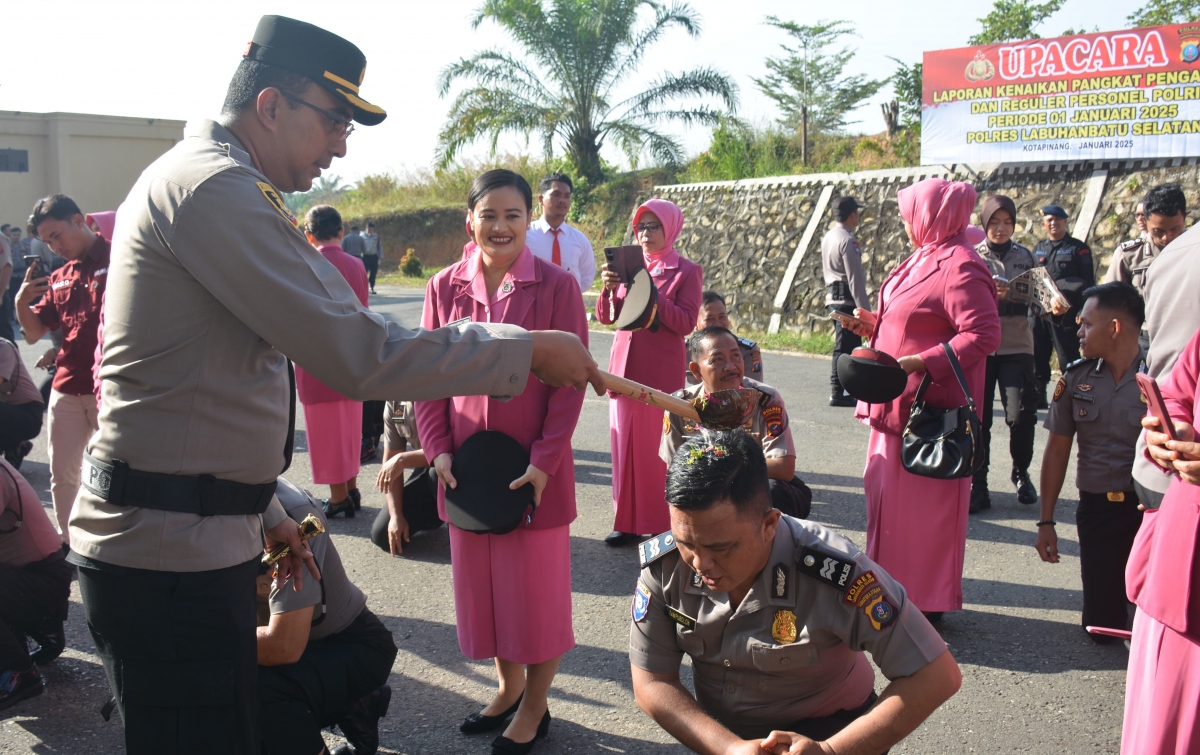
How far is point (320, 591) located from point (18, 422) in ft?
12.3

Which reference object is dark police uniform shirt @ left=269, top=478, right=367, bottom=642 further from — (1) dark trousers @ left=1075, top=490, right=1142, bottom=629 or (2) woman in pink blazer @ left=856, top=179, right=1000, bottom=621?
(1) dark trousers @ left=1075, top=490, right=1142, bottom=629

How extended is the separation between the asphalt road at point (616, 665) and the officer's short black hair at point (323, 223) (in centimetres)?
200

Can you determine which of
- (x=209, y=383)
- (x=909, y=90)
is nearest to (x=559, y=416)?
(x=209, y=383)

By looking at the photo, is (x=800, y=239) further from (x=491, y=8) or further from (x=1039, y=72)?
(x=491, y=8)

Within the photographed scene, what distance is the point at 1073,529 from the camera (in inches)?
226

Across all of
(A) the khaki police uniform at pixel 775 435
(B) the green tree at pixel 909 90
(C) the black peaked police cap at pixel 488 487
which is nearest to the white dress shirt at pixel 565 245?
(A) the khaki police uniform at pixel 775 435

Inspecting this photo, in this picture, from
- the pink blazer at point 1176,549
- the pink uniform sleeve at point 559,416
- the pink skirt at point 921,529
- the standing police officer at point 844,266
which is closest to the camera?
the pink blazer at point 1176,549

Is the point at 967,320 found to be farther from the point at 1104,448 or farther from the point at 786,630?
the point at 786,630

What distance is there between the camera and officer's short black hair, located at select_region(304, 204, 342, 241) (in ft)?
21.5

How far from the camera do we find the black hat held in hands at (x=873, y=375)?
3.96 meters

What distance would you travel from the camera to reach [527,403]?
3412 millimetres

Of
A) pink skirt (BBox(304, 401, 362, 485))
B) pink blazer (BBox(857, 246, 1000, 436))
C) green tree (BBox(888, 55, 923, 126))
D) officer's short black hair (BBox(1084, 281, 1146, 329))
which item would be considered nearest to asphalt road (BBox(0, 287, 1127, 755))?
pink skirt (BBox(304, 401, 362, 485))

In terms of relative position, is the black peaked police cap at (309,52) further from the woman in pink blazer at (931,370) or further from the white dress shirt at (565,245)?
the white dress shirt at (565,245)

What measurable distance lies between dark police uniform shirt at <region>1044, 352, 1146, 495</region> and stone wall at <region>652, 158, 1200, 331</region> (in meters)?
9.43
